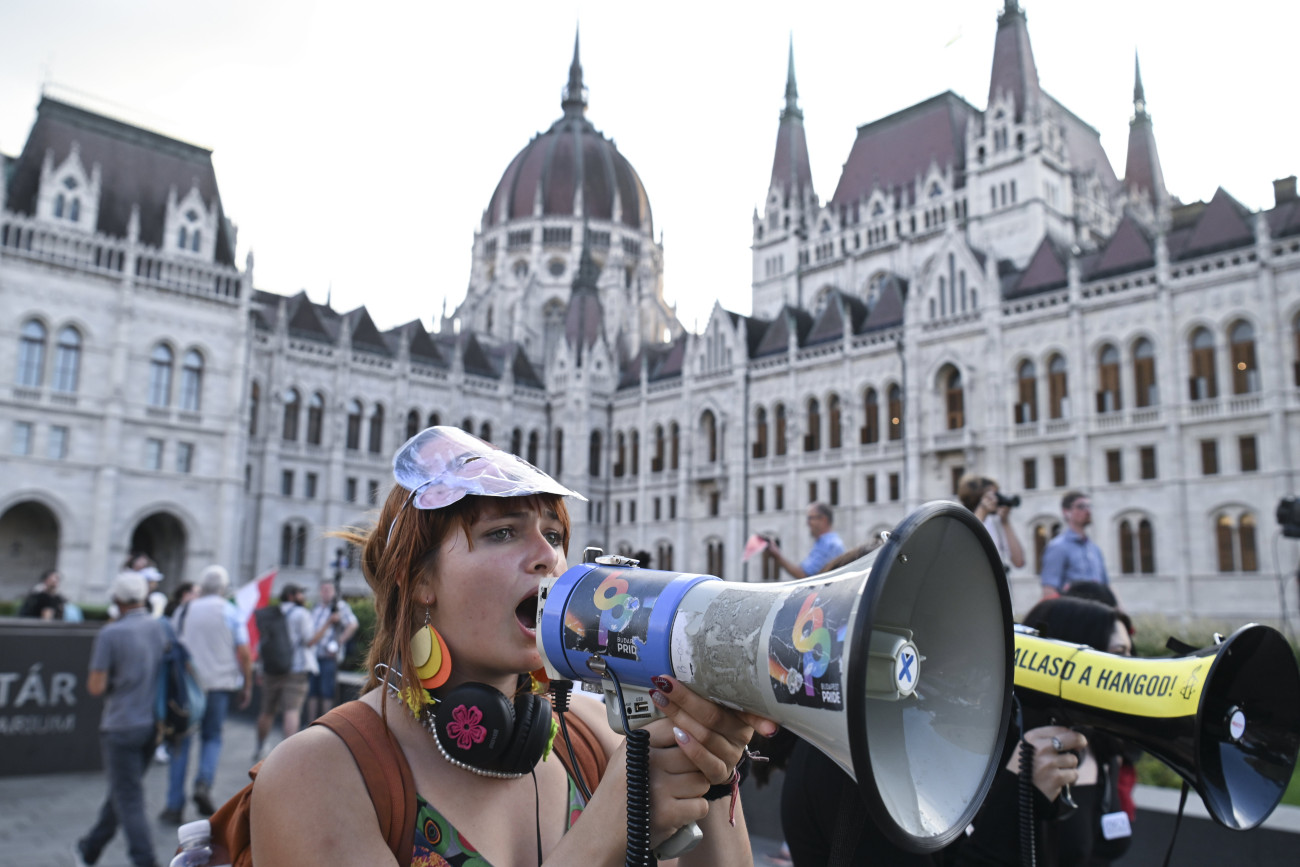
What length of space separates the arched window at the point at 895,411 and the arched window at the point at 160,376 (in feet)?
87.1

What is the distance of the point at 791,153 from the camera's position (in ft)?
157

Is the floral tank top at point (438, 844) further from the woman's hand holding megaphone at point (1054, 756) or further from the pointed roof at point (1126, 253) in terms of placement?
the pointed roof at point (1126, 253)

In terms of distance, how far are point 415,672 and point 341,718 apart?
0.51ft

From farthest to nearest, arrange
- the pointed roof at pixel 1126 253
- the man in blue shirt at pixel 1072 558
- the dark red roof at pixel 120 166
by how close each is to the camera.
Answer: the dark red roof at pixel 120 166, the pointed roof at pixel 1126 253, the man in blue shirt at pixel 1072 558

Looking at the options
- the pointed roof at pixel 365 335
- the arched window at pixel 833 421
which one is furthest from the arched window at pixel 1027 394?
the pointed roof at pixel 365 335

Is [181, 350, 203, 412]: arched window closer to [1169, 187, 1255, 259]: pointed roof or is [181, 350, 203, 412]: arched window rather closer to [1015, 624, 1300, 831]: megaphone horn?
[1169, 187, 1255, 259]: pointed roof

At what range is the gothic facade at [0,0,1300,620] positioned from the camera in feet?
89.0

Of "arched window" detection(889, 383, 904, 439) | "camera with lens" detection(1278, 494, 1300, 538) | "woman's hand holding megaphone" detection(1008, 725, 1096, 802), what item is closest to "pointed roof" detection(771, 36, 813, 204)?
"arched window" detection(889, 383, 904, 439)

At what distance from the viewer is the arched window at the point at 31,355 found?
31.1 meters

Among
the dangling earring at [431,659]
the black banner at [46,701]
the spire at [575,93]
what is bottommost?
the black banner at [46,701]

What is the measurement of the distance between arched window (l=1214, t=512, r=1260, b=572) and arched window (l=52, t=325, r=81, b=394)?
36.7m

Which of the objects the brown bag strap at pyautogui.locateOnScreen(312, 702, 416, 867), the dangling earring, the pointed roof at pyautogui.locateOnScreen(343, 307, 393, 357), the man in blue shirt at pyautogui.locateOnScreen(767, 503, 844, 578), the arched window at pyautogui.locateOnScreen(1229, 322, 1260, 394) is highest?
the pointed roof at pyautogui.locateOnScreen(343, 307, 393, 357)

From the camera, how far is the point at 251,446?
36812 mm

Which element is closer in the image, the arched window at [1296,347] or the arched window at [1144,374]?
the arched window at [1296,347]
